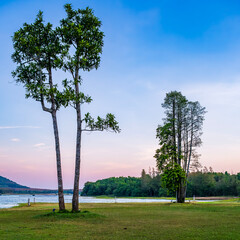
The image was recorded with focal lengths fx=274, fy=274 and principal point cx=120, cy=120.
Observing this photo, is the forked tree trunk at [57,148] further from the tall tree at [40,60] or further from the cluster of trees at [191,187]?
the cluster of trees at [191,187]

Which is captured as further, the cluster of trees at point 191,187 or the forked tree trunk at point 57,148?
the cluster of trees at point 191,187

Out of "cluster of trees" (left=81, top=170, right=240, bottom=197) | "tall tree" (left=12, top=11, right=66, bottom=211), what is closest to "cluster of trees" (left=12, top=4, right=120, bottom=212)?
"tall tree" (left=12, top=11, right=66, bottom=211)

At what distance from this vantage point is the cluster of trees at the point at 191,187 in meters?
114

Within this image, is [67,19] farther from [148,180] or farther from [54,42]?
[148,180]

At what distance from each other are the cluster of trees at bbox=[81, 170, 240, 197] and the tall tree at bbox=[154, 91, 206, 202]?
3479cm

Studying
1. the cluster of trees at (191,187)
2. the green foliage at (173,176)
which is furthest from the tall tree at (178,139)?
the cluster of trees at (191,187)

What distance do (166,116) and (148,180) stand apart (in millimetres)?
110677

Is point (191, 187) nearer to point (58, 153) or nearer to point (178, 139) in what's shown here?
point (178, 139)

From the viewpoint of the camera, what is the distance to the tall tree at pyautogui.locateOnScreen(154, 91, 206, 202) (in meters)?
36.0

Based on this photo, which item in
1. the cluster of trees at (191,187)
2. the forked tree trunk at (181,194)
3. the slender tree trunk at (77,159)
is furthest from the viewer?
the cluster of trees at (191,187)

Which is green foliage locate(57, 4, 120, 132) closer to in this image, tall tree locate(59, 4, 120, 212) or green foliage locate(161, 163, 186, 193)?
tall tree locate(59, 4, 120, 212)

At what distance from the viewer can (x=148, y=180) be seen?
14488 centimetres

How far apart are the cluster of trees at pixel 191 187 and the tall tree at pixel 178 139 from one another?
114ft

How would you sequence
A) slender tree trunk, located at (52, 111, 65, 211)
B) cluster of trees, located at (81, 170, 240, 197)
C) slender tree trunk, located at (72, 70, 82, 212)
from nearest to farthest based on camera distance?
slender tree trunk, located at (52, 111, 65, 211)
slender tree trunk, located at (72, 70, 82, 212)
cluster of trees, located at (81, 170, 240, 197)
